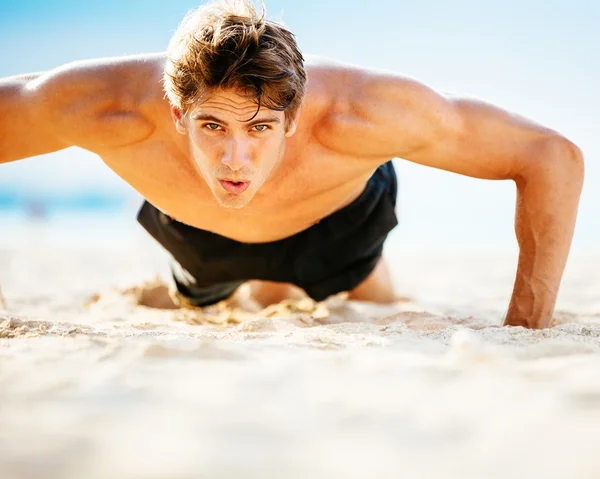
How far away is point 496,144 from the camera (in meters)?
2.42

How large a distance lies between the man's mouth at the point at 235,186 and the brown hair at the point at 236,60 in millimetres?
299

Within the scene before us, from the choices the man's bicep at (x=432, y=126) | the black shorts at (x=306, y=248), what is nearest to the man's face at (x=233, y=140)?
the man's bicep at (x=432, y=126)

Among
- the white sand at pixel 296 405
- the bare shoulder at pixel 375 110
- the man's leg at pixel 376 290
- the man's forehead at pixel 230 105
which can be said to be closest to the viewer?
the white sand at pixel 296 405

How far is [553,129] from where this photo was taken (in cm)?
251

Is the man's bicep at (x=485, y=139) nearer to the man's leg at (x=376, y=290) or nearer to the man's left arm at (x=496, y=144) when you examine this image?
the man's left arm at (x=496, y=144)

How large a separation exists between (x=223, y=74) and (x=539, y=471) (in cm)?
166

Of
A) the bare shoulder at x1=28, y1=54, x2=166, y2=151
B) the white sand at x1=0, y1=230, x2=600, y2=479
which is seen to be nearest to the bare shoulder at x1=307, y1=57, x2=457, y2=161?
the bare shoulder at x1=28, y1=54, x2=166, y2=151

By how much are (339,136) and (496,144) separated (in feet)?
2.07

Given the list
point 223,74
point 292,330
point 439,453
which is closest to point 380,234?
point 292,330

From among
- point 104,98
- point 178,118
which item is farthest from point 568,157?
point 104,98

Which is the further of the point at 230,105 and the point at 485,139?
the point at 485,139

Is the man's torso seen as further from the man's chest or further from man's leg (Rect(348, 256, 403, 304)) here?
man's leg (Rect(348, 256, 403, 304))

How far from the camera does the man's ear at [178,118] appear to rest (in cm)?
236

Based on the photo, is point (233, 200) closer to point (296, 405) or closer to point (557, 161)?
point (296, 405)
